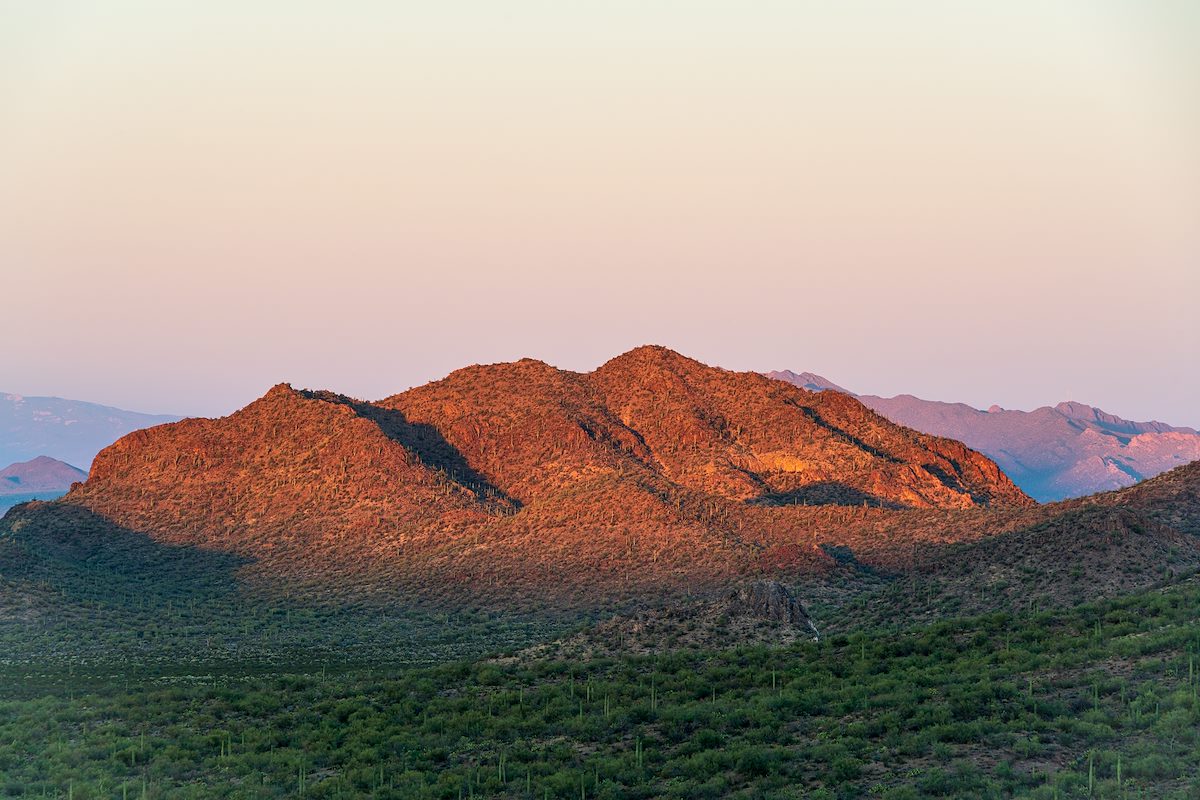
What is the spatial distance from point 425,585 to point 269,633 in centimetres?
1953

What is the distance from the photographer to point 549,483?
15412cm

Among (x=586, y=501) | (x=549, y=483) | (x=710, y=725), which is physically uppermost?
(x=549, y=483)

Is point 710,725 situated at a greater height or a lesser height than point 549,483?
lesser

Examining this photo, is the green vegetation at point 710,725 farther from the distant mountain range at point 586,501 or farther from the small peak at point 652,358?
the small peak at point 652,358

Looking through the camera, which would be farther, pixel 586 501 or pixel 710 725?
pixel 586 501

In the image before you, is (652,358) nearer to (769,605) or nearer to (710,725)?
(769,605)

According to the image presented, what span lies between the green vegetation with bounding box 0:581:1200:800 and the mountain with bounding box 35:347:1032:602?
5051 centimetres

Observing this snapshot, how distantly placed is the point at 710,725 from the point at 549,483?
353 ft

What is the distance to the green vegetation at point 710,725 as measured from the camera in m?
38.2

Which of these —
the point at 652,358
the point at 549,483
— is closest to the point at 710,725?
the point at 549,483

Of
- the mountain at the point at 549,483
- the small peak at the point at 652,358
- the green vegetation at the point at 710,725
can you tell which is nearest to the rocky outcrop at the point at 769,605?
the green vegetation at the point at 710,725

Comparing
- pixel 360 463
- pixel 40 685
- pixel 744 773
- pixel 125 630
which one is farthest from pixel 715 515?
pixel 744 773

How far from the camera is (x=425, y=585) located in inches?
4756

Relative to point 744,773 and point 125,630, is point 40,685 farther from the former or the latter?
point 744,773
